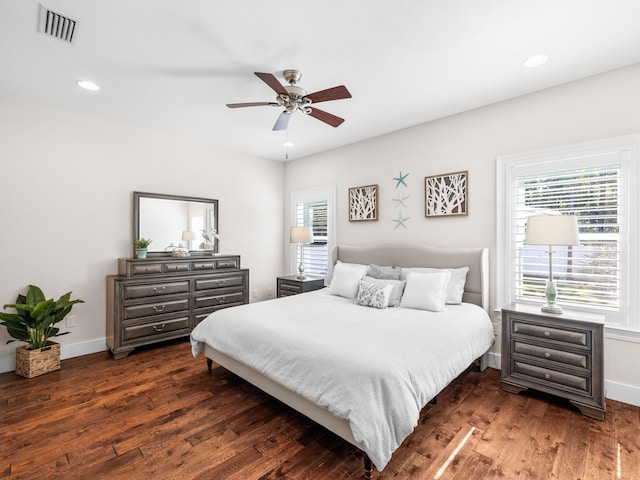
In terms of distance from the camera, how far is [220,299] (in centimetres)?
436

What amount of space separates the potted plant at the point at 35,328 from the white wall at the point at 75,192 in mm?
242

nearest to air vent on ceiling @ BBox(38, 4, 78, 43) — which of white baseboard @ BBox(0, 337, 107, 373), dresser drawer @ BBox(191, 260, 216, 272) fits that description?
dresser drawer @ BBox(191, 260, 216, 272)

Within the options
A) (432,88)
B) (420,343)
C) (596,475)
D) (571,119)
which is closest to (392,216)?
(432,88)

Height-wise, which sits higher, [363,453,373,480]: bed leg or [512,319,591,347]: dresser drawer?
[512,319,591,347]: dresser drawer

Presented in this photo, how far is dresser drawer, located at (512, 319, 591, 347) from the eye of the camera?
8.01ft

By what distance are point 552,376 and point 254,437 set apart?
238cm

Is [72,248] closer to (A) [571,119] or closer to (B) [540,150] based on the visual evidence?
(B) [540,150]

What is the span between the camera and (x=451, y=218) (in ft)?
12.0

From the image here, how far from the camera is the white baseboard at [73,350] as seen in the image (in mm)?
3174

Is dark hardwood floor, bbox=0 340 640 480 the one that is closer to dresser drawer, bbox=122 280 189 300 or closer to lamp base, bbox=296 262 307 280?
dresser drawer, bbox=122 280 189 300

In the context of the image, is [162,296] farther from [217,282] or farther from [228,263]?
[228,263]

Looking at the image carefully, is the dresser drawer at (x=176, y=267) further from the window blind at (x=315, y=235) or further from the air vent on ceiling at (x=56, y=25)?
the air vent on ceiling at (x=56, y=25)

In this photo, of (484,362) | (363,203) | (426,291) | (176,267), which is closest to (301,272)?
(363,203)

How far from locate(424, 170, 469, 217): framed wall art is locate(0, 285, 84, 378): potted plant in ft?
13.5
